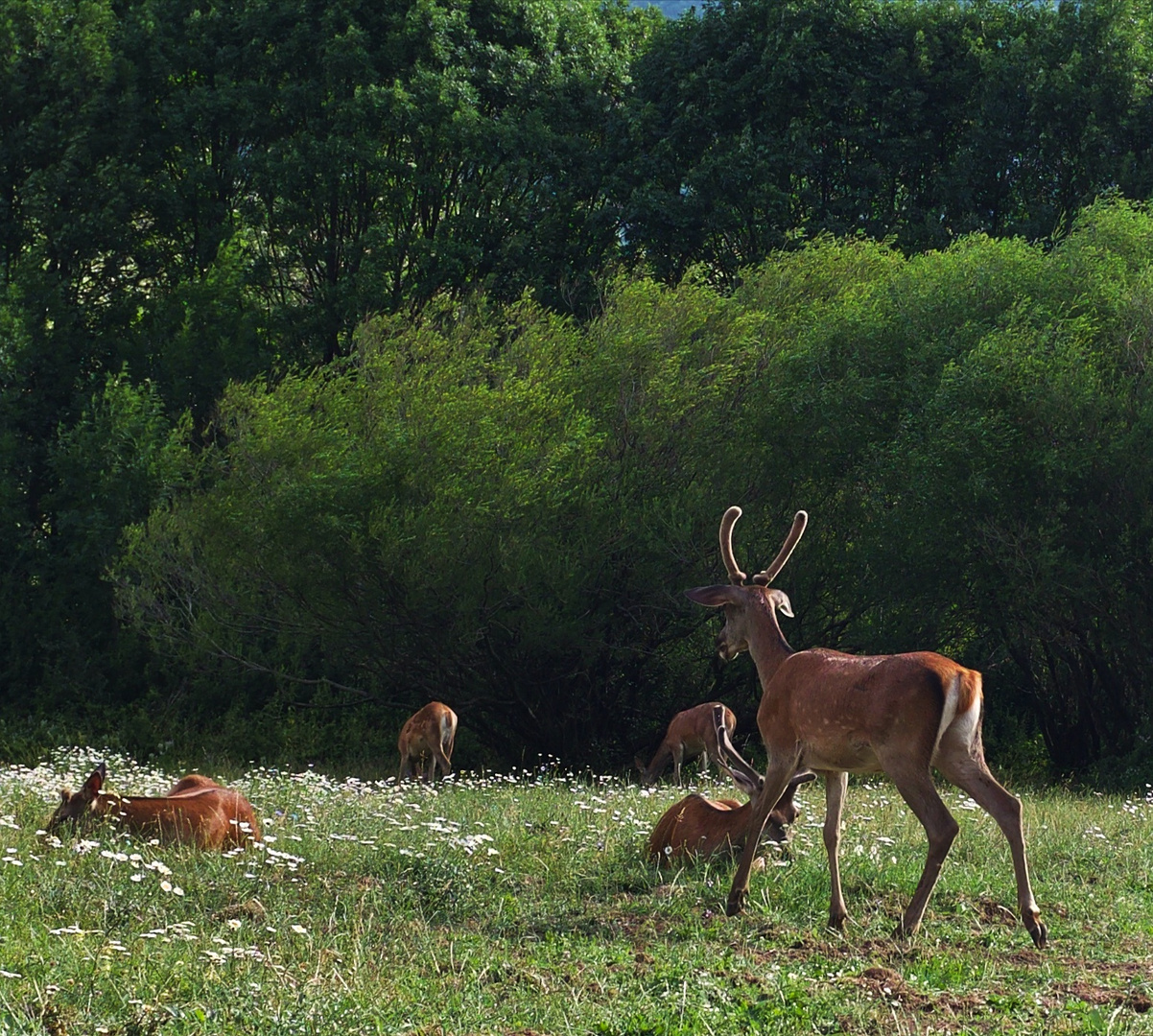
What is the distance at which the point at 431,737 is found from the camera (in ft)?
52.8

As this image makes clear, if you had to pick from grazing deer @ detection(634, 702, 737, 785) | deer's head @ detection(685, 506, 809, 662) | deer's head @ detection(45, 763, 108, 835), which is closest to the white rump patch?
deer's head @ detection(685, 506, 809, 662)

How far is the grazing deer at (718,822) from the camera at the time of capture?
27.3ft

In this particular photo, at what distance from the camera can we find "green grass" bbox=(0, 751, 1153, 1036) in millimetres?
5645

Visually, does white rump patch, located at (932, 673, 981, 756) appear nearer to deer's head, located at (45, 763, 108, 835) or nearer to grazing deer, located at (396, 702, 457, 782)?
deer's head, located at (45, 763, 108, 835)

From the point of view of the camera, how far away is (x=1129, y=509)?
1755cm

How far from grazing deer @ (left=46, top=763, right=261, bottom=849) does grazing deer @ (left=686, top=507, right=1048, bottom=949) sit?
10.2 ft

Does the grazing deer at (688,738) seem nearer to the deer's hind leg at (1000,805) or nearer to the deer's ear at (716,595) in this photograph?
the deer's ear at (716,595)

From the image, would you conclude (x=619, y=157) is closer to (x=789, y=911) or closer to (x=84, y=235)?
(x=84, y=235)

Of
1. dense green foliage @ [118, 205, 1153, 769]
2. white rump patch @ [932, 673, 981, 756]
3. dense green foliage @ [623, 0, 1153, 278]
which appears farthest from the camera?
dense green foliage @ [623, 0, 1153, 278]

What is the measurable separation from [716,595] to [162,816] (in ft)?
11.4

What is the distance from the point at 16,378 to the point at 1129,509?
18504 mm

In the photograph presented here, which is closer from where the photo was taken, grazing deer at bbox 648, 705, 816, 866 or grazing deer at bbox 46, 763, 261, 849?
grazing deer at bbox 648, 705, 816, 866

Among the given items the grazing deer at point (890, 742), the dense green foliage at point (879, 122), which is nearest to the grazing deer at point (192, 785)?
the grazing deer at point (890, 742)

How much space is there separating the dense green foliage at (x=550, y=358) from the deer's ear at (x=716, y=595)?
9.21 meters
